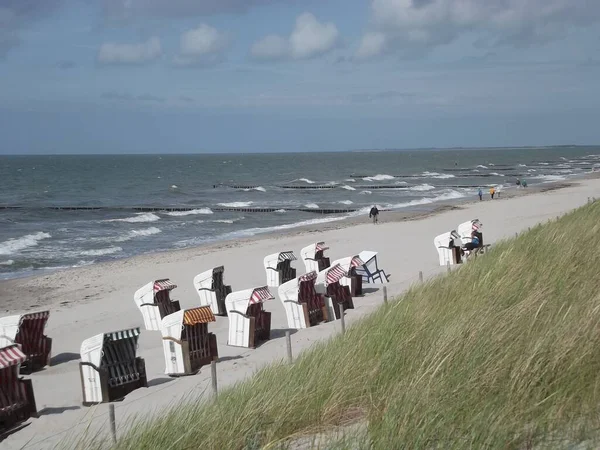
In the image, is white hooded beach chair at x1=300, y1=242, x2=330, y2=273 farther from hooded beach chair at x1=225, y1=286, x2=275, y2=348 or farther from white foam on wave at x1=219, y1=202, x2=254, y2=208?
white foam on wave at x1=219, y1=202, x2=254, y2=208

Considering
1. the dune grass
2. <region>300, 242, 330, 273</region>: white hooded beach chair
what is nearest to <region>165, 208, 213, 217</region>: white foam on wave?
<region>300, 242, 330, 273</region>: white hooded beach chair

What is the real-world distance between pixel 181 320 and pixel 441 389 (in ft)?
24.2

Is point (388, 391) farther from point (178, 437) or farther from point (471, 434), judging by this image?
point (178, 437)

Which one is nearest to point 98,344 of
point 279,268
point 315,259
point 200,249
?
point 279,268

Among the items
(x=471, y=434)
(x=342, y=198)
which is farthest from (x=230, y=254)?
(x=342, y=198)

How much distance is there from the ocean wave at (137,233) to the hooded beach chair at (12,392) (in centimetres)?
2756

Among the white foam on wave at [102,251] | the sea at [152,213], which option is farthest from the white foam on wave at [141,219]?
the white foam on wave at [102,251]

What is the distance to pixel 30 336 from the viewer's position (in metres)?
12.7

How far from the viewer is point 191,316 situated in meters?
11.5

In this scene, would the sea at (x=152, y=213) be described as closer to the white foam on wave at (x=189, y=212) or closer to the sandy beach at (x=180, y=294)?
the white foam on wave at (x=189, y=212)

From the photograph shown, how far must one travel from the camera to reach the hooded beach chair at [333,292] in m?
14.5

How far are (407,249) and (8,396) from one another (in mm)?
18777

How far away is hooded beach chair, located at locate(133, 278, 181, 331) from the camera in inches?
596

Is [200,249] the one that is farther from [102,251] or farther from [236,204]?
[236,204]
